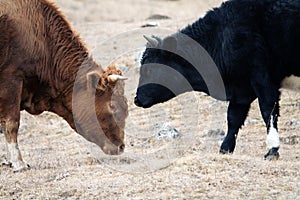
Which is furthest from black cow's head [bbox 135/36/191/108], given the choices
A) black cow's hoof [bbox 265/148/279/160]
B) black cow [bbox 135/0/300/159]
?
black cow's hoof [bbox 265/148/279/160]

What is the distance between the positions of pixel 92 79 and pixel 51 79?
28.1 inches

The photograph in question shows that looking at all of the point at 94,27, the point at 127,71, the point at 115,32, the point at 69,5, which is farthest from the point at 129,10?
the point at 127,71

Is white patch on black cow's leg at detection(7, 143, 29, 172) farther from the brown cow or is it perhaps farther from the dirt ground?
the dirt ground

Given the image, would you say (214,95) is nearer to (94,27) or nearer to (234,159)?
(234,159)

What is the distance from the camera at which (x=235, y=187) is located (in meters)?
7.21

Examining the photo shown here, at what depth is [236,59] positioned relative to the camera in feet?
30.3

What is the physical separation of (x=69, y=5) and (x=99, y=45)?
1097cm

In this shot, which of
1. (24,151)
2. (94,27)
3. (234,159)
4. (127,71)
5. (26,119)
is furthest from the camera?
(94,27)

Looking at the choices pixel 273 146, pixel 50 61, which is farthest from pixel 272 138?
pixel 50 61

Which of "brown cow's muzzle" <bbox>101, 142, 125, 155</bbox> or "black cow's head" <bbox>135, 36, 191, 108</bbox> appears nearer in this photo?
"brown cow's muzzle" <bbox>101, 142, 125, 155</bbox>

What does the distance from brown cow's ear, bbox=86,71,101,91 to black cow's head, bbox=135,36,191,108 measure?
0.96 m

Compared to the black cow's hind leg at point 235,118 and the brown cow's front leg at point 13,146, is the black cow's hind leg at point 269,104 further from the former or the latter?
the brown cow's front leg at point 13,146

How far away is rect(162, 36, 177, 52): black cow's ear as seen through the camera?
9898 millimetres

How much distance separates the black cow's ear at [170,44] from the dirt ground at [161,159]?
64.7 inches
